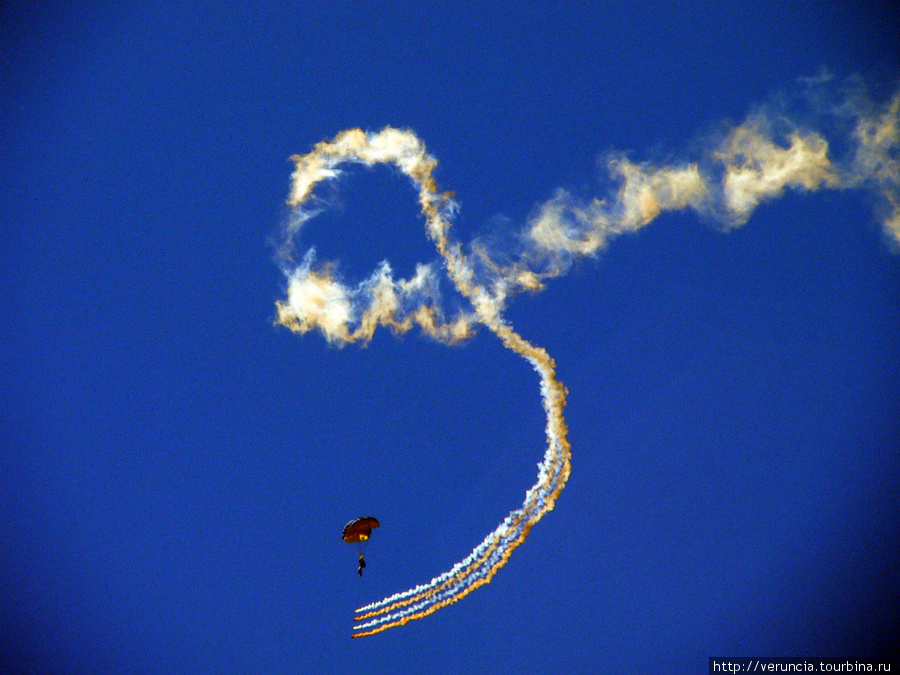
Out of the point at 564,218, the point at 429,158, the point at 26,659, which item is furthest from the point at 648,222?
the point at 26,659

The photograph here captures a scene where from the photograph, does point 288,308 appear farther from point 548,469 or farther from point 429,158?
point 548,469

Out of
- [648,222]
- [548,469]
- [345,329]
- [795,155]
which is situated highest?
[795,155]

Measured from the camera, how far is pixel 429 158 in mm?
23219

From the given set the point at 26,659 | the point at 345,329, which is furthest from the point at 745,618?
the point at 26,659

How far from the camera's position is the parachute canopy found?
25.9m

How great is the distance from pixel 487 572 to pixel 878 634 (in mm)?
35787

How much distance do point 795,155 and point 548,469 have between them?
18.9 meters

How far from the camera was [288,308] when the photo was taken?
26.1m

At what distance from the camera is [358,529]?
25969 millimetres

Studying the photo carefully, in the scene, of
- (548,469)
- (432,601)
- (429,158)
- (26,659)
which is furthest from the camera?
(26,659)

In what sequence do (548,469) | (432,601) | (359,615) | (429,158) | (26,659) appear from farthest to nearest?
(26,659), (359,615), (432,601), (548,469), (429,158)

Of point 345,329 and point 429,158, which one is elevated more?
point 429,158

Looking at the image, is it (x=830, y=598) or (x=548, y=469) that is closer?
(x=548, y=469)

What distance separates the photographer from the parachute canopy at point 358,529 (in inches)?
1019
